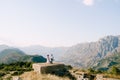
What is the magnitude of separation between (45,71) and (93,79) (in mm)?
7761

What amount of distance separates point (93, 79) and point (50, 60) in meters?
8.73

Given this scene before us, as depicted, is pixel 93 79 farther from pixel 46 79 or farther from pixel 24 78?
pixel 24 78

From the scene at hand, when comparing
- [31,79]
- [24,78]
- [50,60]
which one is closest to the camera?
[31,79]

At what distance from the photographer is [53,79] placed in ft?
112

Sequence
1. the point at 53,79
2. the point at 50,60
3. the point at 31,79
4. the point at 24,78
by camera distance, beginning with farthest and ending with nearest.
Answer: the point at 50,60, the point at 24,78, the point at 31,79, the point at 53,79

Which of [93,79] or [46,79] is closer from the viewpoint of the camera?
[46,79]

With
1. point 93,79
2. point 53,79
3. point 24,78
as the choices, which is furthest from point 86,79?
point 24,78

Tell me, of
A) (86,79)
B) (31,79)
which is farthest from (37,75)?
(86,79)

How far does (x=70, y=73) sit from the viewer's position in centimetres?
4162

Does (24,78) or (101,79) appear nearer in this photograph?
(101,79)

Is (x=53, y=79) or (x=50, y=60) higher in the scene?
(x=50, y=60)

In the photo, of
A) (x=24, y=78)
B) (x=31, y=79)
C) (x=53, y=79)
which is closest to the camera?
(x=53, y=79)

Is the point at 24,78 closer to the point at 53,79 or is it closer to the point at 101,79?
the point at 53,79

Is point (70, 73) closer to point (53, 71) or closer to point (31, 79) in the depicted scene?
point (53, 71)
